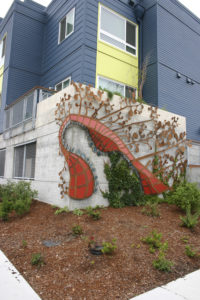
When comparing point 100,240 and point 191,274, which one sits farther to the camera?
point 100,240

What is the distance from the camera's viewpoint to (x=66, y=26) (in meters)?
10.4

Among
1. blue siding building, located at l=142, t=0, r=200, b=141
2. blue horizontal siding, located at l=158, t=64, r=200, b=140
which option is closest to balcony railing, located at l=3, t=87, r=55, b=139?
blue siding building, located at l=142, t=0, r=200, b=141

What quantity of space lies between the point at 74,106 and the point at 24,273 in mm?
4017

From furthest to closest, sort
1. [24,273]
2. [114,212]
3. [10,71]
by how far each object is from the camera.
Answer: [10,71] → [114,212] → [24,273]

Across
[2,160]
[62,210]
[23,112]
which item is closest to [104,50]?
[23,112]

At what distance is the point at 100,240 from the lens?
4098mm

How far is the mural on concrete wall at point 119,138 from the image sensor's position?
5.81 metres

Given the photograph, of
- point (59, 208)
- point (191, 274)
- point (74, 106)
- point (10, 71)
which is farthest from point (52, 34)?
point (191, 274)

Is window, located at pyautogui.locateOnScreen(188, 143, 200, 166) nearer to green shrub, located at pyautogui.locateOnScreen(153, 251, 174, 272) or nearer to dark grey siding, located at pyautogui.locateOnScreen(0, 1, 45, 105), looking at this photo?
green shrub, located at pyautogui.locateOnScreen(153, 251, 174, 272)

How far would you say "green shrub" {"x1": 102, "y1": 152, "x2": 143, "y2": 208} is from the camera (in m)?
6.21

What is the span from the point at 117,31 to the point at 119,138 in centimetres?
608

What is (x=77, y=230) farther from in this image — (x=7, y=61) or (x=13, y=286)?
(x=7, y=61)

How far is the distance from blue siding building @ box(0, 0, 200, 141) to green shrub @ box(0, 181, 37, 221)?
176 inches

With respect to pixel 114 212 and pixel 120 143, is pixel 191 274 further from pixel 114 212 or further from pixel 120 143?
pixel 120 143
